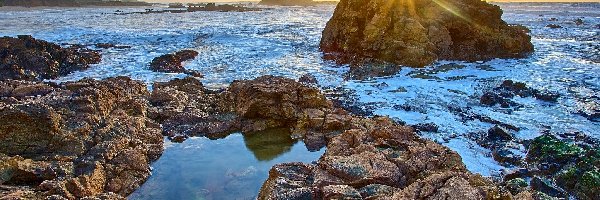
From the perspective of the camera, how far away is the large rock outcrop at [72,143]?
7211 mm

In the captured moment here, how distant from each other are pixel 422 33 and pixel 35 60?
778 inches

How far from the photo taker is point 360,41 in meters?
25.4

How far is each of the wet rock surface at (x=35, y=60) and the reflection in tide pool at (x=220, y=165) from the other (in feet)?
39.5

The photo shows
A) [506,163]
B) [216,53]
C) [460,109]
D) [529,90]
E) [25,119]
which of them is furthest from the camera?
[216,53]

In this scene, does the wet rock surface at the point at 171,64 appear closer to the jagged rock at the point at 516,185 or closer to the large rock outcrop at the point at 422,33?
the large rock outcrop at the point at 422,33

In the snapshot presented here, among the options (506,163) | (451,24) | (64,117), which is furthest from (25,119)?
(451,24)

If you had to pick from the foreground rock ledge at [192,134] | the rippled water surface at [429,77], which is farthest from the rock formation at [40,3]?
the foreground rock ledge at [192,134]

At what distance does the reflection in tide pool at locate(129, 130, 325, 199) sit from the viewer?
7.98 metres

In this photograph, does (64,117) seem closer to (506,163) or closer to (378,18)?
(506,163)

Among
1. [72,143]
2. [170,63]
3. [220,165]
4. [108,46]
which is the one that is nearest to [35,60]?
[170,63]

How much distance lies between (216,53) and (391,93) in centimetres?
1459

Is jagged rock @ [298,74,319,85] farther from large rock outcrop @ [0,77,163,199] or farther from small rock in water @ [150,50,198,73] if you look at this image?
large rock outcrop @ [0,77,163,199]

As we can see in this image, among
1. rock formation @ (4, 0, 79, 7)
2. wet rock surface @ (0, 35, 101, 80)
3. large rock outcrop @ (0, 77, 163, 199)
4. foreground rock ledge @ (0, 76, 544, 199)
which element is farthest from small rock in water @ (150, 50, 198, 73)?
rock formation @ (4, 0, 79, 7)

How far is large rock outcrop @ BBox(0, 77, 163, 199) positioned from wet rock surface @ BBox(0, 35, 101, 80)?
8041 millimetres
